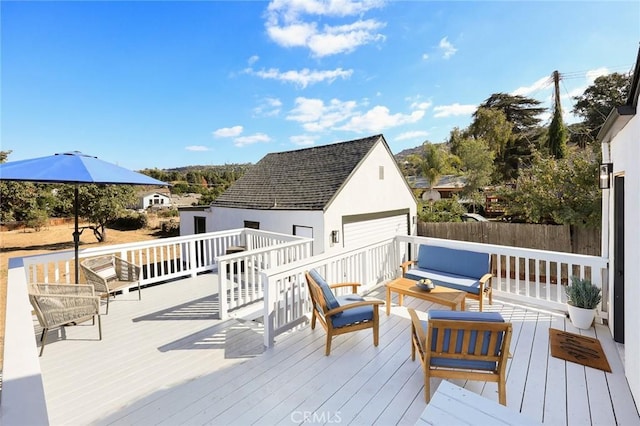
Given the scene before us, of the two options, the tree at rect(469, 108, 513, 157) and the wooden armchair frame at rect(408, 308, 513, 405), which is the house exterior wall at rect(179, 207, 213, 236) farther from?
the tree at rect(469, 108, 513, 157)

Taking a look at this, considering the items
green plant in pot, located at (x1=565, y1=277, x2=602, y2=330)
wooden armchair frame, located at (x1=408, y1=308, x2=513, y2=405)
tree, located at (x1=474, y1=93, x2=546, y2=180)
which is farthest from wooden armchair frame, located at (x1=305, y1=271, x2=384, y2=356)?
tree, located at (x1=474, y1=93, x2=546, y2=180)

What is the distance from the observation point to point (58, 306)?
11.3 feet

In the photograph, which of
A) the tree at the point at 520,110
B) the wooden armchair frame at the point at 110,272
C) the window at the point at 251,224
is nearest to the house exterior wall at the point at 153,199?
the window at the point at 251,224

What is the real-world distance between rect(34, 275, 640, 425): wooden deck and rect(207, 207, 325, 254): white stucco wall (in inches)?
166

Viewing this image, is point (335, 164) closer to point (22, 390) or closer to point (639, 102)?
point (639, 102)

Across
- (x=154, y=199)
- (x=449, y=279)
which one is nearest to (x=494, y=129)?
(x=449, y=279)

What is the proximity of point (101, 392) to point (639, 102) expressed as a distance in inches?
221

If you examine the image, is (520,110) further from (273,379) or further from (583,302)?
(273,379)

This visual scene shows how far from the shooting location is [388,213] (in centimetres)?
1029

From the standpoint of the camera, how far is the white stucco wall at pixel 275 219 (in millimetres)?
8281

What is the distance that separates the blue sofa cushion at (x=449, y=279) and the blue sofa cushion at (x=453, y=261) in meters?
0.13

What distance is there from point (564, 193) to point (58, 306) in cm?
1129

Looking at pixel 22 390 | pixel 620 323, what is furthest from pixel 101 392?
pixel 620 323

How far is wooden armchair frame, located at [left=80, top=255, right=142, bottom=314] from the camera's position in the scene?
4.55m
